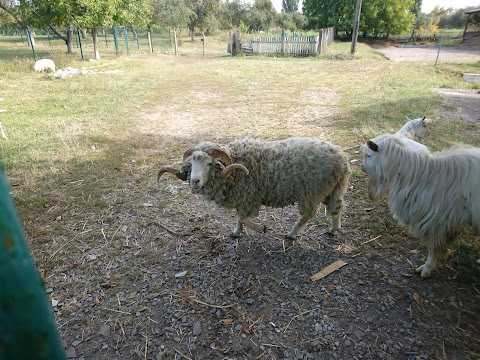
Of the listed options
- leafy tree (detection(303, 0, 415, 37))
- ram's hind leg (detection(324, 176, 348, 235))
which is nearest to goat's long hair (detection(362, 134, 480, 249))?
ram's hind leg (detection(324, 176, 348, 235))

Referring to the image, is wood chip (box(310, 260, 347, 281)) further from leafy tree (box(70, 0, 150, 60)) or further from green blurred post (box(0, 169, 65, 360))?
leafy tree (box(70, 0, 150, 60))

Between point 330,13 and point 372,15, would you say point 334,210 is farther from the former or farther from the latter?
point 330,13

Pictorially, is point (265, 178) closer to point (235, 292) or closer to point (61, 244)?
point (235, 292)

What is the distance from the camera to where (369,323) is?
308 centimetres

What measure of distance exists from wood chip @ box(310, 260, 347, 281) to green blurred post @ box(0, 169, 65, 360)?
344 centimetres

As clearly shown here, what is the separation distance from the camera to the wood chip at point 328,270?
3.66 metres

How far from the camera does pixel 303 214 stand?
411cm

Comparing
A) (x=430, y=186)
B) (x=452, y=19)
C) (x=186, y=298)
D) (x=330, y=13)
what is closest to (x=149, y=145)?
(x=186, y=298)

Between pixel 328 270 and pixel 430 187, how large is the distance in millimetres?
1497

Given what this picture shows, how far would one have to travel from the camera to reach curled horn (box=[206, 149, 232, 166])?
3779 millimetres

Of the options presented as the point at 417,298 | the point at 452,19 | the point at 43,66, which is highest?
the point at 452,19

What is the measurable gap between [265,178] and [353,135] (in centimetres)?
456

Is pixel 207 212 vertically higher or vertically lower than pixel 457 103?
lower

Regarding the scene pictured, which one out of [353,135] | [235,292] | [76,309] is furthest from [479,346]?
[353,135]
